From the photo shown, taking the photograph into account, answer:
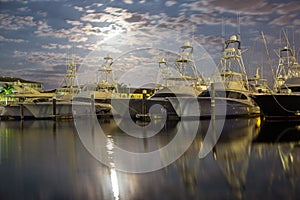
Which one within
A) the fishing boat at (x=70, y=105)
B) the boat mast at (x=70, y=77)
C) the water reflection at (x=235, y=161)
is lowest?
the water reflection at (x=235, y=161)

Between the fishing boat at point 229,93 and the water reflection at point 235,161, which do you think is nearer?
the water reflection at point 235,161

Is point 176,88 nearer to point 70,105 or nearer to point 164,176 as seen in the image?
point 70,105

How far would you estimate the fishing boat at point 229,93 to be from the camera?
3550 cm

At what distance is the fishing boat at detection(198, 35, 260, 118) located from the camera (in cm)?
3550

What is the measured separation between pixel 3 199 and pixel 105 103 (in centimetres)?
3723

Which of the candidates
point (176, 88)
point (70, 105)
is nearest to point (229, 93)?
point (176, 88)

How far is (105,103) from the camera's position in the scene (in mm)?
44562

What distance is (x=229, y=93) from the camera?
36469mm

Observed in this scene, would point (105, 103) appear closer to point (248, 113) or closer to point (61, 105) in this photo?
point (61, 105)

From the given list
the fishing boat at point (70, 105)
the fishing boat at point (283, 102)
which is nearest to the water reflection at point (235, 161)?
the fishing boat at point (283, 102)

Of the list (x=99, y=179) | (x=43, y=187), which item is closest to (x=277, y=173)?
(x=99, y=179)

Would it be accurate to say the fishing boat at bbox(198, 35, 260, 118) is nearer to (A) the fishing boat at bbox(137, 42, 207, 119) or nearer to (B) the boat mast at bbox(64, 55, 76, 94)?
(A) the fishing boat at bbox(137, 42, 207, 119)

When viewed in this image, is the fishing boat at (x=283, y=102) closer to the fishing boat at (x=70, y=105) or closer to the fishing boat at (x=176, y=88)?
the fishing boat at (x=176, y=88)

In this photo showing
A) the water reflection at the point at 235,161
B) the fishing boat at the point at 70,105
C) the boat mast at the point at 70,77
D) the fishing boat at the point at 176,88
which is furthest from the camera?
the boat mast at the point at 70,77
